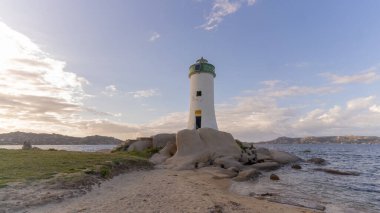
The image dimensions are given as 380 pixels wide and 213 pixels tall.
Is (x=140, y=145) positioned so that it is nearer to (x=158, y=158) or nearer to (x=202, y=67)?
(x=158, y=158)

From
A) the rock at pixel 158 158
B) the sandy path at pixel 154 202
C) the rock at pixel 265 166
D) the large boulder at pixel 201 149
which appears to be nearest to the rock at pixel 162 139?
the rock at pixel 158 158

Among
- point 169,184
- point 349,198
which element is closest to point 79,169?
point 169,184

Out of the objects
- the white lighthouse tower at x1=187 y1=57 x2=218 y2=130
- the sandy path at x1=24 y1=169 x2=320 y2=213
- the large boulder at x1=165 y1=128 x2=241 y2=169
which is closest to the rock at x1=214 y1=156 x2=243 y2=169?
the large boulder at x1=165 y1=128 x2=241 y2=169

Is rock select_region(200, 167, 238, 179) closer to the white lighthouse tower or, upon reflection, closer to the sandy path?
the sandy path

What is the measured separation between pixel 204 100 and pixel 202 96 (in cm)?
60

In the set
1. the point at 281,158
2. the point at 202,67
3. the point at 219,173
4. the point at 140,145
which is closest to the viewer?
the point at 219,173

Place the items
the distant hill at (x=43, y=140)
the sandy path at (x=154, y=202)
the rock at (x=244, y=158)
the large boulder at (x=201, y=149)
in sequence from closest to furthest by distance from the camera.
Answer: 1. the sandy path at (x=154, y=202)
2. the large boulder at (x=201, y=149)
3. the rock at (x=244, y=158)
4. the distant hill at (x=43, y=140)

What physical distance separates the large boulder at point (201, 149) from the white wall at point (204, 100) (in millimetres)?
5331

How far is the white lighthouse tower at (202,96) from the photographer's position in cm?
3500

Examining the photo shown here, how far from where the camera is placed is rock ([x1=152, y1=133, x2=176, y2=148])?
3238cm

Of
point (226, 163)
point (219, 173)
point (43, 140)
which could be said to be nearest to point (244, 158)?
point (226, 163)

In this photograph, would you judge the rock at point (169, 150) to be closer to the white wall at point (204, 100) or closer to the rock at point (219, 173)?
the white wall at point (204, 100)

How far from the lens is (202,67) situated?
35.9 m

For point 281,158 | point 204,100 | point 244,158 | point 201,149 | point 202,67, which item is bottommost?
point 281,158
